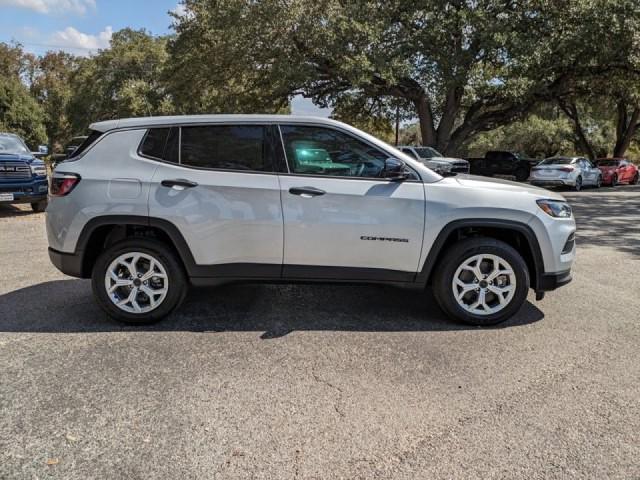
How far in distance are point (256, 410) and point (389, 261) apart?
1.79m

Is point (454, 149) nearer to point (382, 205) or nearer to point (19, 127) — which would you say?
point (382, 205)

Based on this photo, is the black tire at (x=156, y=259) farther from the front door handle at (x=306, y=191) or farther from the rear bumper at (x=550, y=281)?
the rear bumper at (x=550, y=281)

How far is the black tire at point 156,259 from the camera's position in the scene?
13.7ft

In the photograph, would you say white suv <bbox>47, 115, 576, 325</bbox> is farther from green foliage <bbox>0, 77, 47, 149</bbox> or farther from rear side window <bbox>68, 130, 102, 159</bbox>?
green foliage <bbox>0, 77, 47, 149</bbox>

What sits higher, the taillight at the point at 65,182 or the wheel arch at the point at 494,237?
the taillight at the point at 65,182

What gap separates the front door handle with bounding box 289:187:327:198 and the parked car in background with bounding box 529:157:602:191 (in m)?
18.0

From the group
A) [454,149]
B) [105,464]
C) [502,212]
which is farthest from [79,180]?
[454,149]

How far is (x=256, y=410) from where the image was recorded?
2.96 m

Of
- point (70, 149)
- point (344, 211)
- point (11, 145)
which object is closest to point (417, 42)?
point (70, 149)

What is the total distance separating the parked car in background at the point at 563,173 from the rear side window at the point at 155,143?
1855 cm

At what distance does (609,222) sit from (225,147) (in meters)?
9.58

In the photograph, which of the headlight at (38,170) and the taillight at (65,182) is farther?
the headlight at (38,170)

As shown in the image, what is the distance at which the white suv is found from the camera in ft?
13.5

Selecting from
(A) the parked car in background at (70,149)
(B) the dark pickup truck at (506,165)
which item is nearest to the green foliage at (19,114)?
(A) the parked car in background at (70,149)
